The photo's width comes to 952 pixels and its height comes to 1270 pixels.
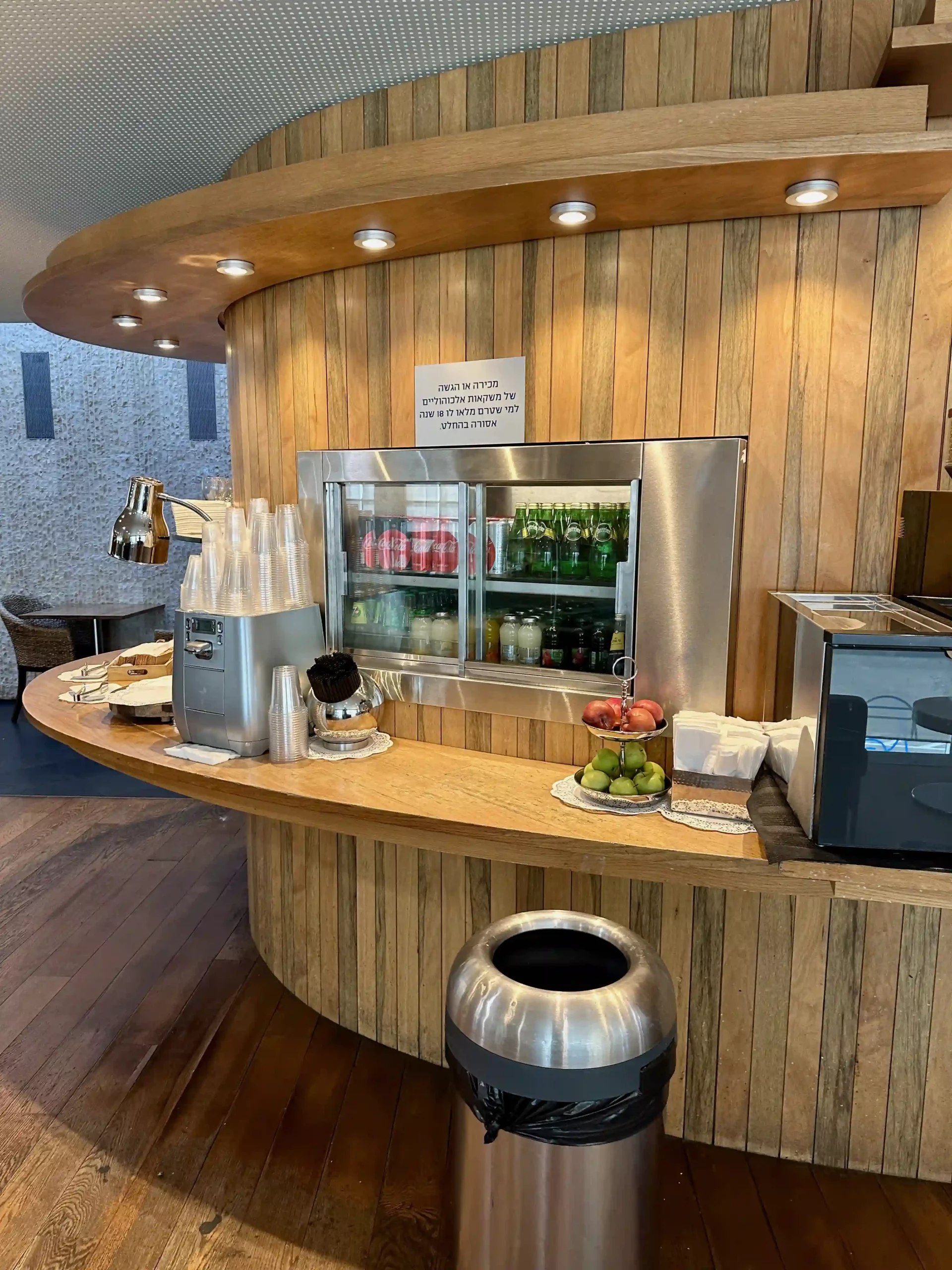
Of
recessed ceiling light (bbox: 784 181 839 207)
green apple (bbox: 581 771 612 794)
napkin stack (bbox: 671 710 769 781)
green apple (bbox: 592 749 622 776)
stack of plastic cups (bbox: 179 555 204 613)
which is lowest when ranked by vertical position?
green apple (bbox: 581 771 612 794)

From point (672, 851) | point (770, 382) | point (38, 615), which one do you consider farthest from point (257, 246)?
point (38, 615)

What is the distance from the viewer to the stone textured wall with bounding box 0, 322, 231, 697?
6.68 metres

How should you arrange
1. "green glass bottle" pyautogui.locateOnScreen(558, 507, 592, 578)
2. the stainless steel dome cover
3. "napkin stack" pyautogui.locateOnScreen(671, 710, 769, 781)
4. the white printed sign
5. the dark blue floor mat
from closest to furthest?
the stainless steel dome cover, "napkin stack" pyautogui.locateOnScreen(671, 710, 769, 781), the white printed sign, "green glass bottle" pyautogui.locateOnScreen(558, 507, 592, 578), the dark blue floor mat

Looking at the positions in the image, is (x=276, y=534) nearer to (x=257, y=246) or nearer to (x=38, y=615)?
(x=257, y=246)

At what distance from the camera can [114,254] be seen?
240 centimetres

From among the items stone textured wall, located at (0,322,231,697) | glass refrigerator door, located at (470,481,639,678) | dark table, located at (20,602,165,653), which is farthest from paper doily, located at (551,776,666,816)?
stone textured wall, located at (0,322,231,697)

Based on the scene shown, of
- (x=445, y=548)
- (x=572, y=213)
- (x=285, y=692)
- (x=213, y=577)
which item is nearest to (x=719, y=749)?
(x=445, y=548)

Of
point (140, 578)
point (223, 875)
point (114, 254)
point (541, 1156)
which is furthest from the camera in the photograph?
point (140, 578)

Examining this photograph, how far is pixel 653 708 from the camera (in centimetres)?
201

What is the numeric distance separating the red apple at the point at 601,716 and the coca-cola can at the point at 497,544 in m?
0.63

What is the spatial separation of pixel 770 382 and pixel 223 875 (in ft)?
10.2

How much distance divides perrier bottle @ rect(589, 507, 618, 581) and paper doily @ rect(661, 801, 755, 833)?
0.70 m

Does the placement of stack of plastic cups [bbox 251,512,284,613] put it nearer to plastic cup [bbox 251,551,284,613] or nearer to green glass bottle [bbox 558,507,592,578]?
plastic cup [bbox 251,551,284,613]

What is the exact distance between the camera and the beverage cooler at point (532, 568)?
6.83 feet
